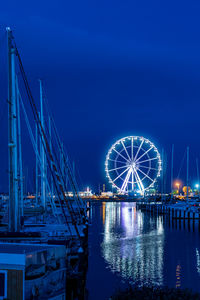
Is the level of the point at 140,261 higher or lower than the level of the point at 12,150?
lower

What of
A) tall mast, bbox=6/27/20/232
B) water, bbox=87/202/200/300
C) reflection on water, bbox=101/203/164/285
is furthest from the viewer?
reflection on water, bbox=101/203/164/285

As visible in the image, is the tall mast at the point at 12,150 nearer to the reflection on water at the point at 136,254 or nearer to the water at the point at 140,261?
the water at the point at 140,261

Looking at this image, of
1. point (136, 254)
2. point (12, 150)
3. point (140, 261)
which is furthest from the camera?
point (136, 254)

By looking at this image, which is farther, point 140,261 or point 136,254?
point 136,254

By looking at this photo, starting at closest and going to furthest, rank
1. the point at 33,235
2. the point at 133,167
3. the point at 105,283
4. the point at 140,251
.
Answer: the point at 33,235
the point at 105,283
the point at 140,251
the point at 133,167

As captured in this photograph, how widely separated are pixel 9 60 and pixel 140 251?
21167mm

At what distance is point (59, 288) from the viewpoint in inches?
559

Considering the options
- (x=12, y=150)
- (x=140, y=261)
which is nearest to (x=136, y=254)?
(x=140, y=261)

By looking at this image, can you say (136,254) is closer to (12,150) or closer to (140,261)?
(140,261)

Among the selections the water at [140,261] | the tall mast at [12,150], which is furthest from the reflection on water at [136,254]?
the tall mast at [12,150]

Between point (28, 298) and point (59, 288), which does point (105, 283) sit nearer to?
point (59, 288)

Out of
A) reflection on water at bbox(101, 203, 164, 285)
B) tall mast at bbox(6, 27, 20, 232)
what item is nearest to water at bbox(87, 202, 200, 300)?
reflection on water at bbox(101, 203, 164, 285)

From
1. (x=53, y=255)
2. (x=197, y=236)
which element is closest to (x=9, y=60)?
(x=53, y=255)

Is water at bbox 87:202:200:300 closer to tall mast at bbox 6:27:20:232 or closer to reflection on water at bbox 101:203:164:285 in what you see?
reflection on water at bbox 101:203:164:285
